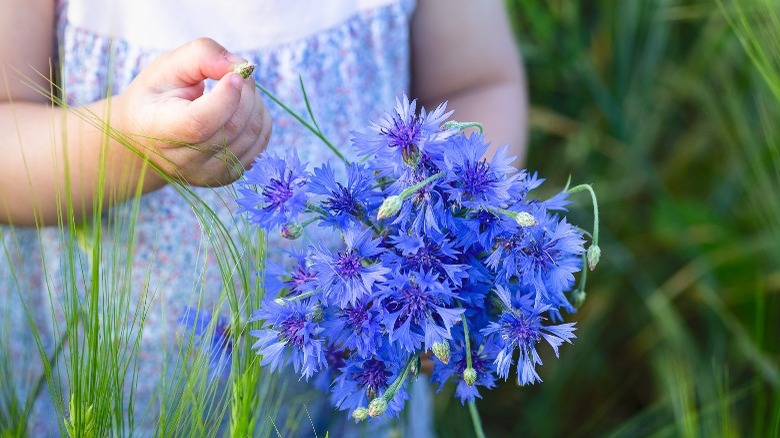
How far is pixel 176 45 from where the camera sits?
0.65 m

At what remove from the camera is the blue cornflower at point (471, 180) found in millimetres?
353

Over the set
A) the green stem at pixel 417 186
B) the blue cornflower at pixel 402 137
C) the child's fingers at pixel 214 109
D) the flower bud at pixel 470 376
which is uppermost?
the child's fingers at pixel 214 109

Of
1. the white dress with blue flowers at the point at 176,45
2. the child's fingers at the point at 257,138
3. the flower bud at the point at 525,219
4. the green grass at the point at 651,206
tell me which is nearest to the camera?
the flower bud at the point at 525,219

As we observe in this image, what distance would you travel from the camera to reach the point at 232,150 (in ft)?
A: 1.41

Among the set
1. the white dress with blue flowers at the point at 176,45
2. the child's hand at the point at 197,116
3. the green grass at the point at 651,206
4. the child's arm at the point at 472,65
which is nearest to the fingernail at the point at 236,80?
the child's hand at the point at 197,116

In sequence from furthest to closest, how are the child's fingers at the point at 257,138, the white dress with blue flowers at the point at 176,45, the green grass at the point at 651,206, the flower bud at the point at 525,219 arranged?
the green grass at the point at 651,206 < the white dress with blue flowers at the point at 176,45 < the child's fingers at the point at 257,138 < the flower bud at the point at 525,219

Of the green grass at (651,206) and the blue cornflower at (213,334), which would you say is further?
the green grass at (651,206)

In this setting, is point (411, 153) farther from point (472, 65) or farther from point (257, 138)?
point (472, 65)

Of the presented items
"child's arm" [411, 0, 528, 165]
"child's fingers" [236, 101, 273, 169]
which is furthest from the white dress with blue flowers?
"child's fingers" [236, 101, 273, 169]

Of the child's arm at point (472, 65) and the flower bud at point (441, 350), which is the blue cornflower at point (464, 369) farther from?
the child's arm at point (472, 65)

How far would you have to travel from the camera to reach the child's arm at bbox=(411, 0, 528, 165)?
73cm

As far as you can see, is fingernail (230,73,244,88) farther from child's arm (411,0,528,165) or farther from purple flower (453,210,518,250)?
child's arm (411,0,528,165)

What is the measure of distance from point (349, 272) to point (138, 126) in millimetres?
158

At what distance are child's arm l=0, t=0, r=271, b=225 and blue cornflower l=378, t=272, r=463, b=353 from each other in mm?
105
